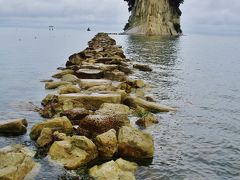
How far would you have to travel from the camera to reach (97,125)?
1597 cm

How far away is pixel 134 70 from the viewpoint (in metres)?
40.8

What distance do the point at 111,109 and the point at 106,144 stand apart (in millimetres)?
5242

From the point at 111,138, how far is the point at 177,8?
143 metres

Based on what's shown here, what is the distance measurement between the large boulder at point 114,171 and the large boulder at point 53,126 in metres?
3.72

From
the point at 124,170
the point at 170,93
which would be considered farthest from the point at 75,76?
the point at 124,170

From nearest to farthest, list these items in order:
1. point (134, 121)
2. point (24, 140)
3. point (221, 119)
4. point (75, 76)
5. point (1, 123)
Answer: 1. point (24, 140)
2. point (1, 123)
3. point (134, 121)
4. point (221, 119)
5. point (75, 76)

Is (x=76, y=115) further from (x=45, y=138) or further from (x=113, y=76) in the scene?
(x=113, y=76)

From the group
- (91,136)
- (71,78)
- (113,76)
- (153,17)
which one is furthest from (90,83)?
(153,17)

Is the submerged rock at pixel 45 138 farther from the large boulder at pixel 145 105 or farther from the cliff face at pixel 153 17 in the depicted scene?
the cliff face at pixel 153 17

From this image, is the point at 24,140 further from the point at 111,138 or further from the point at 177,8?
the point at 177,8

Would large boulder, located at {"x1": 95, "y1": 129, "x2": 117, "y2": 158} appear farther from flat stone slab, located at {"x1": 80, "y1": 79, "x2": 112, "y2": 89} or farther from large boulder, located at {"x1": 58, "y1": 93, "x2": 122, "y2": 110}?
flat stone slab, located at {"x1": 80, "y1": 79, "x2": 112, "y2": 89}

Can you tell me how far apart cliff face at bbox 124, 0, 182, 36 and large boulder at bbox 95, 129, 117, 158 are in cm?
12509

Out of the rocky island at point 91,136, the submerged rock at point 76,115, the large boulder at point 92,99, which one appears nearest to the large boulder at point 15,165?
the rocky island at point 91,136

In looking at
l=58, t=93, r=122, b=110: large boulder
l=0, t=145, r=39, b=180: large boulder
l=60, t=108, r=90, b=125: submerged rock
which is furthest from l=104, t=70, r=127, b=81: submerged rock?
l=0, t=145, r=39, b=180: large boulder
